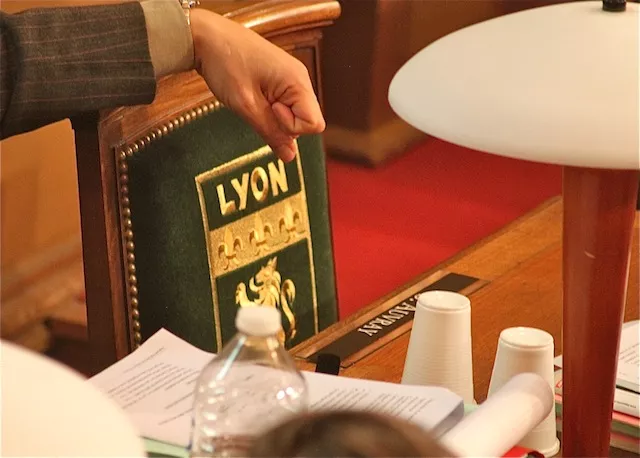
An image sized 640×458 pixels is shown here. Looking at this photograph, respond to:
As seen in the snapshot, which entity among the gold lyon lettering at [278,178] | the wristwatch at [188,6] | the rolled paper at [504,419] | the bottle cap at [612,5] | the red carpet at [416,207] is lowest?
the red carpet at [416,207]

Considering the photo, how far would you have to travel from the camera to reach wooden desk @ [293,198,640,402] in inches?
43.4

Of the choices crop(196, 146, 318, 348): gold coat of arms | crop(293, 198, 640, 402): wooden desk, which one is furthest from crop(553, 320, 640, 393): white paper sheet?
Answer: crop(196, 146, 318, 348): gold coat of arms

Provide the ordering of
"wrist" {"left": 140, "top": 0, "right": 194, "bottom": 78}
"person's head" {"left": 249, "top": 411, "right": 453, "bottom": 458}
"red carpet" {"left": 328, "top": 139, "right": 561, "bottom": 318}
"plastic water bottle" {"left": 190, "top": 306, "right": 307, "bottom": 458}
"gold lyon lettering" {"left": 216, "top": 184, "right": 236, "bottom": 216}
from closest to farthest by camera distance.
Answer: "person's head" {"left": 249, "top": 411, "right": 453, "bottom": 458}
"plastic water bottle" {"left": 190, "top": 306, "right": 307, "bottom": 458}
"wrist" {"left": 140, "top": 0, "right": 194, "bottom": 78}
"gold lyon lettering" {"left": 216, "top": 184, "right": 236, "bottom": 216}
"red carpet" {"left": 328, "top": 139, "right": 561, "bottom": 318}

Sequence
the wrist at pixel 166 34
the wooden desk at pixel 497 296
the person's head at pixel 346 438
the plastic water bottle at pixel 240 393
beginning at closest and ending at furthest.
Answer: the person's head at pixel 346 438, the plastic water bottle at pixel 240 393, the wooden desk at pixel 497 296, the wrist at pixel 166 34

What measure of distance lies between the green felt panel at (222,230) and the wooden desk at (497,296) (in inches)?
8.2

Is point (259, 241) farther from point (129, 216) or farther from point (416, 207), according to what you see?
point (416, 207)

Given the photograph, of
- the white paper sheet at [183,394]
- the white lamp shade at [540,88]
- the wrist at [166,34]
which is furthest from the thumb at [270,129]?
the white lamp shade at [540,88]

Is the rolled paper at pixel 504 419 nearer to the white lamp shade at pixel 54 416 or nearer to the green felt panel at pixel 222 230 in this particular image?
the white lamp shade at pixel 54 416

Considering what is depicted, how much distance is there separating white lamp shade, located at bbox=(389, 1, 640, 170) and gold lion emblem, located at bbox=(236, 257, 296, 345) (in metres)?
0.67

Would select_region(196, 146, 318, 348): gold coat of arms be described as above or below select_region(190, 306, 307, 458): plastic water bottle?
below

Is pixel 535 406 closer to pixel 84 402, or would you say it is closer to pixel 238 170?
pixel 84 402

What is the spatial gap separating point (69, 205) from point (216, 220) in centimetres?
133

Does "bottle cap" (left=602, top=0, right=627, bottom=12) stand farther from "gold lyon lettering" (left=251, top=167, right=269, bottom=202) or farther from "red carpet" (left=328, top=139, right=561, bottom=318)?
"red carpet" (left=328, top=139, right=561, bottom=318)

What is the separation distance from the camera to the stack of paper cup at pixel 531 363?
90 cm
